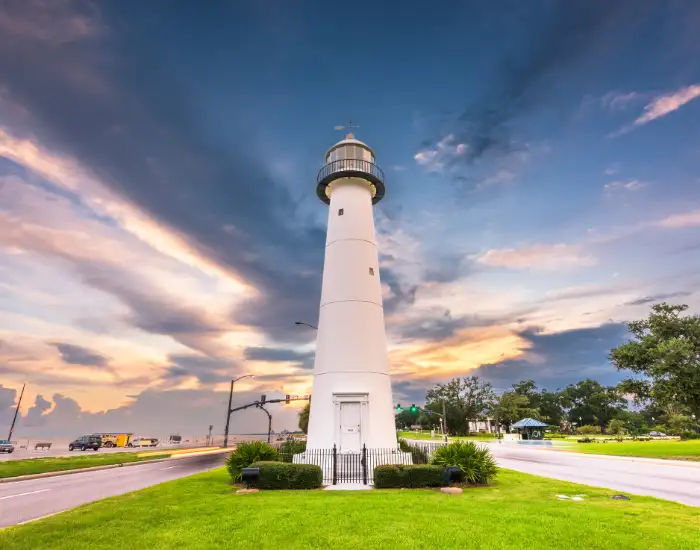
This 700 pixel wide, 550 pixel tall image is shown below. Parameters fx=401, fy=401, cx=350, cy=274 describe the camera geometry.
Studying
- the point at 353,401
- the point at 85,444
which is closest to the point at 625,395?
the point at 353,401

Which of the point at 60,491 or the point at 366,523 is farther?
the point at 60,491

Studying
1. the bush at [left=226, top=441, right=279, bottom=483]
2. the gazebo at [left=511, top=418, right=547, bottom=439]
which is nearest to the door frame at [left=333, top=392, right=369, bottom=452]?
the bush at [left=226, top=441, right=279, bottom=483]

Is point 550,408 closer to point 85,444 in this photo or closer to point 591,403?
point 591,403

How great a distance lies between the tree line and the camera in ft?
108

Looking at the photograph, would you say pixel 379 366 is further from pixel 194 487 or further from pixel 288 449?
pixel 194 487

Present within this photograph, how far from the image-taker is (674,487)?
17.3 m

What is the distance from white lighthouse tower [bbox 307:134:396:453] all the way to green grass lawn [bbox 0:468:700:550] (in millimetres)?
5476

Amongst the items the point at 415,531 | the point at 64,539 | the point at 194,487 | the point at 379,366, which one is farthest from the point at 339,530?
the point at 379,366

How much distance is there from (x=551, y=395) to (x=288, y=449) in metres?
124

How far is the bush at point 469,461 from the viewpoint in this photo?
1641 centimetres

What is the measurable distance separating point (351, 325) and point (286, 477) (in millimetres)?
7823

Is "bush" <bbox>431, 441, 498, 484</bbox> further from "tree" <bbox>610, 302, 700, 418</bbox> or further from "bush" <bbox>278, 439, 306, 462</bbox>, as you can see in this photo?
"tree" <bbox>610, 302, 700, 418</bbox>

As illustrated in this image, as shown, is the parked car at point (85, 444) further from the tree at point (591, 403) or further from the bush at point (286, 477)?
the tree at point (591, 403)

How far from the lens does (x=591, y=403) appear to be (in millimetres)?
114938
